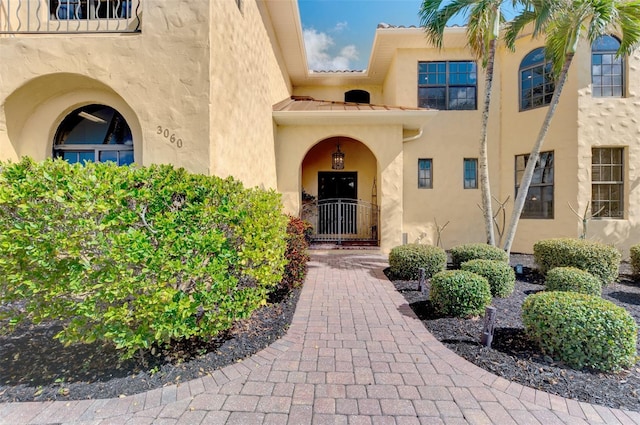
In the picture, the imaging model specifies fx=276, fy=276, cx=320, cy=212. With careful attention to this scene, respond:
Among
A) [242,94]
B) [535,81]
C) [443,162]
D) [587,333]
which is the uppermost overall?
[535,81]

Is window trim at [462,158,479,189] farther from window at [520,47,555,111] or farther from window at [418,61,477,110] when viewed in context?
Result: window at [520,47,555,111]

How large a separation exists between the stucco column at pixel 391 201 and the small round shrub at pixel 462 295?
15.7 feet

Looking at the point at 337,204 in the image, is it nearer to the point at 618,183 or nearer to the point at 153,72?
the point at 153,72

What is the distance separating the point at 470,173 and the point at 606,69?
4697 millimetres

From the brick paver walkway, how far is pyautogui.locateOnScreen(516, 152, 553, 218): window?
327 inches

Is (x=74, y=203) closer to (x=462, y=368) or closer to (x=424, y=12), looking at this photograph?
(x=462, y=368)

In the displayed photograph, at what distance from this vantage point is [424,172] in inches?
400

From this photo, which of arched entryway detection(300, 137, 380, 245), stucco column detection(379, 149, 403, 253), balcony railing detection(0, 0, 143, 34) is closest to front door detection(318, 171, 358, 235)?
arched entryway detection(300, 137, 380, 245)

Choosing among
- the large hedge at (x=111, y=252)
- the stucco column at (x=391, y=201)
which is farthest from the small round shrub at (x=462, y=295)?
the stucco column at (x=391, y=201)

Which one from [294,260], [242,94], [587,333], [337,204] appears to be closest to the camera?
[587,333]

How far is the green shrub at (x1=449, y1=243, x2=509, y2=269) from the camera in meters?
6.16

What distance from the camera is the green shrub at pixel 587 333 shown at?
2.80 metres

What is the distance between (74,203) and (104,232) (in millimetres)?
363

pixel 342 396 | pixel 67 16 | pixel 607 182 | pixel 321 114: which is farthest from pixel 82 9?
pixel 607 182
